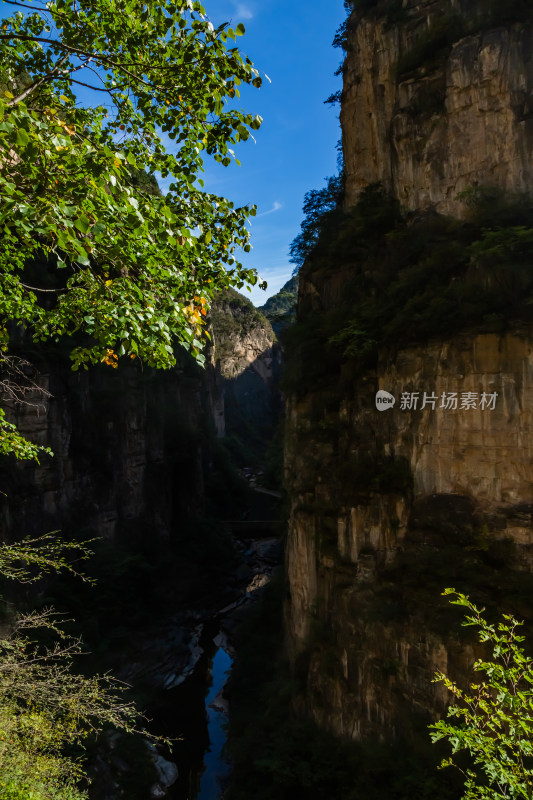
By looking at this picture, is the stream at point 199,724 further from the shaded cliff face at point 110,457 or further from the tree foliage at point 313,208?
the tree foliage at point 313,208

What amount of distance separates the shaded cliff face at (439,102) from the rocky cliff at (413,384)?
0.04m

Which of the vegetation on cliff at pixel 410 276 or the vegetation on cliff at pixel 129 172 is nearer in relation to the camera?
the vegetation on cliff at pixel 129 172

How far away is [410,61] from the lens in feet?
36.2

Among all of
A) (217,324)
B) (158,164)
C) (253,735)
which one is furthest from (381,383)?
(217,324)

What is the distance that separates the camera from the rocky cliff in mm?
8273

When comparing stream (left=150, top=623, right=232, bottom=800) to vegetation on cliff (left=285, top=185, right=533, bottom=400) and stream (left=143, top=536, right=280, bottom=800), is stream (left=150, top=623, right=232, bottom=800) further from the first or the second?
vegetation on cliff (left=285, top=185, right=533, bottom=400)

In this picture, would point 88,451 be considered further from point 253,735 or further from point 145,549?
point 253,735

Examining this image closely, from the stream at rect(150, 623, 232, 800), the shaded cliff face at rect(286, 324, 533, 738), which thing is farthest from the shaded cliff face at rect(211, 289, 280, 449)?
the shaded cliff face at rect(286, 324, 533, 738)

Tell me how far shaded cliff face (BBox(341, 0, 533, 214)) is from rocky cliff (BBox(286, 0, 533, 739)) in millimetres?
37

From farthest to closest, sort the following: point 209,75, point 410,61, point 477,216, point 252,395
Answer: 1. point 252,395
2. point 410,61
3. point 477,216
4. point 209,75

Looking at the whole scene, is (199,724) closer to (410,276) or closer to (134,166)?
(410,276)

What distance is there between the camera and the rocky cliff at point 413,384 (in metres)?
8.27

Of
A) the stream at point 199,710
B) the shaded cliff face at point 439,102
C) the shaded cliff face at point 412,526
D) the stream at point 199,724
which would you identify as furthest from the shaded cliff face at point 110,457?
the shaded cliff face at point 439,102

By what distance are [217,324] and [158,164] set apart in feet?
179
